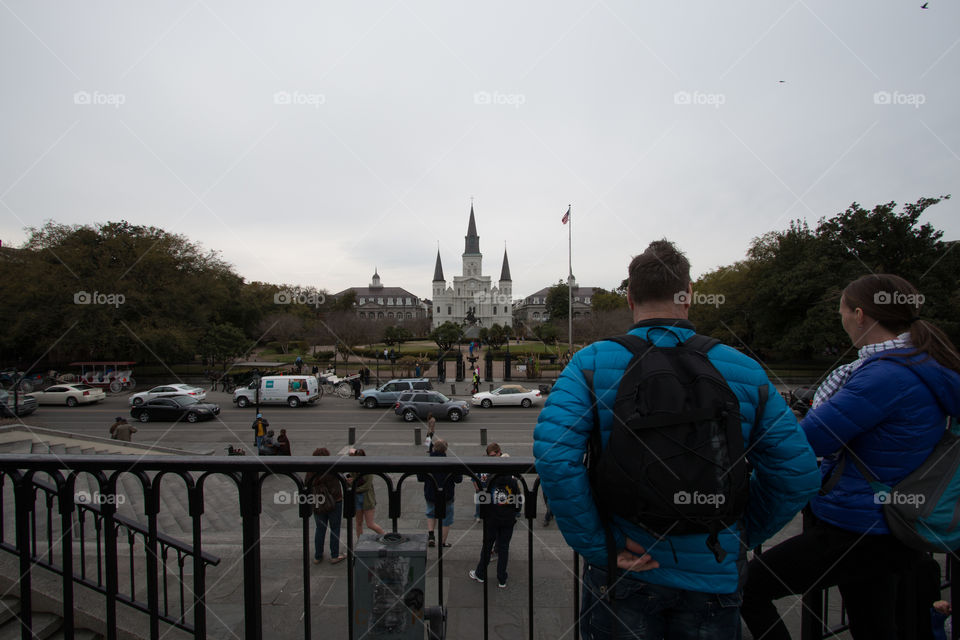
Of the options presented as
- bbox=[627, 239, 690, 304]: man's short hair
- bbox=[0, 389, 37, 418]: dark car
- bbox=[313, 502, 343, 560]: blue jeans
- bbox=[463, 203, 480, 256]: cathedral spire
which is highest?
bbox=[463, 203, 480, 256]: cathedral spire

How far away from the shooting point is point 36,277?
32.5 m

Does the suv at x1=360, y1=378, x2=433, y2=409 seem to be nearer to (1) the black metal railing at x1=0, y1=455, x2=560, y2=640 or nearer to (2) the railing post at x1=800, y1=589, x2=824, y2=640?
(1) the black metal railing at x1=0, y1=455, x2=560, y2=640

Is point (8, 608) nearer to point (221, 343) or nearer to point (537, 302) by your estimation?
point (221, 343)

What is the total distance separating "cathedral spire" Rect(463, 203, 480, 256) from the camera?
393 ft

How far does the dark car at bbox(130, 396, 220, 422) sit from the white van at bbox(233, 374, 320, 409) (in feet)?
11.8

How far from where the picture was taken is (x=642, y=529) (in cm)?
186

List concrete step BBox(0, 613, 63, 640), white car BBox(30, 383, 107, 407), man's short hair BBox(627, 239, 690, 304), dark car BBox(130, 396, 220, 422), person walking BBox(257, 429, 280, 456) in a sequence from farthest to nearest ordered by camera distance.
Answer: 1. white car BBox(30, 383, 107, 407)
2. dark car BBox(130, 396, 220, 422)
3. person walking BBox(257, 429, 280, 456)
4. concrete step BBox(0, 613, 63, 640)
5. man's short hair BBox(627, 239, 690, 304)

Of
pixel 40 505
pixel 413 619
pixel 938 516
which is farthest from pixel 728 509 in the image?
pixel 40 505

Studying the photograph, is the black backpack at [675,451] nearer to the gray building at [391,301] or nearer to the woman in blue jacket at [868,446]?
the woman in blue jacket at [868,446]

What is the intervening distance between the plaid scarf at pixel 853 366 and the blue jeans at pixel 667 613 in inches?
43.0

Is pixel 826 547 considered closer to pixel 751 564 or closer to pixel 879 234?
pixel 751 564

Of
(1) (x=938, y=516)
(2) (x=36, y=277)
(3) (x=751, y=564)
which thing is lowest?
(3) (x=751, y=564)

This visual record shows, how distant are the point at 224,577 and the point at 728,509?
656 centimetres

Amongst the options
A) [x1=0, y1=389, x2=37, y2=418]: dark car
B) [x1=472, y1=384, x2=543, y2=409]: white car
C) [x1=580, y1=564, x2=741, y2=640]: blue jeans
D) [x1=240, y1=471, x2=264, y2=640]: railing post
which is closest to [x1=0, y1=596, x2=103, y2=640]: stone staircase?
[x1=240, y1=471, x2=264, y2=640]: railing post
